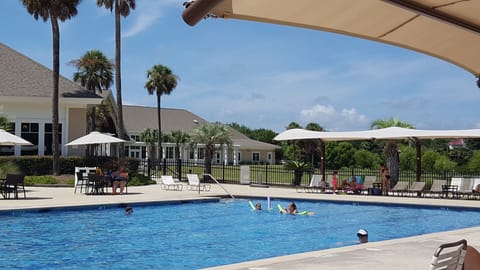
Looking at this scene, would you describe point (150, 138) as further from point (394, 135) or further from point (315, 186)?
point (394, 135)

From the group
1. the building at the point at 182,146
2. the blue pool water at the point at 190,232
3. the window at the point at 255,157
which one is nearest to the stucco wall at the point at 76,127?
the blue pool water at the point at 190,232

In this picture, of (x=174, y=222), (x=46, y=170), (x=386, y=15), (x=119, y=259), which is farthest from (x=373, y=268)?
(x=46, y=170)

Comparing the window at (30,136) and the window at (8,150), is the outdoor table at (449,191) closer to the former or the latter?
the window at (30,136)

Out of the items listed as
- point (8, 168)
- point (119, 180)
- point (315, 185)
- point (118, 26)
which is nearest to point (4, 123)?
point (8, 168)

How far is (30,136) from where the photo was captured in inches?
1240

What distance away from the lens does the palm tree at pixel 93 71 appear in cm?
4844

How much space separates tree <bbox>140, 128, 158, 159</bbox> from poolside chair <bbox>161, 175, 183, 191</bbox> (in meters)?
35.8

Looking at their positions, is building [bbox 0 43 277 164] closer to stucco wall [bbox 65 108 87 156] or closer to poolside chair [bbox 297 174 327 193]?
stucco wall [bbox 65 108 87 156]

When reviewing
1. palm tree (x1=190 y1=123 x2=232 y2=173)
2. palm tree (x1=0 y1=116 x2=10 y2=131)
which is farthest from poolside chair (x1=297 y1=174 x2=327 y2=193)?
palm tree (x1=0 y1=116 x2=10 y2=131)

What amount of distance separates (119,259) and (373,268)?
5279mm

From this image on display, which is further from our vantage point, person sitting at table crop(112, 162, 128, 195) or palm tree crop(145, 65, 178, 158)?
palm tree crop(145, 65, 178, 158)

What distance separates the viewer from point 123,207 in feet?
60.8

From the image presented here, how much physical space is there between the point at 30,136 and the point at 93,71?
59.6 ft

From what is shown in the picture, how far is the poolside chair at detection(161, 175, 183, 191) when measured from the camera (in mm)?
24281
